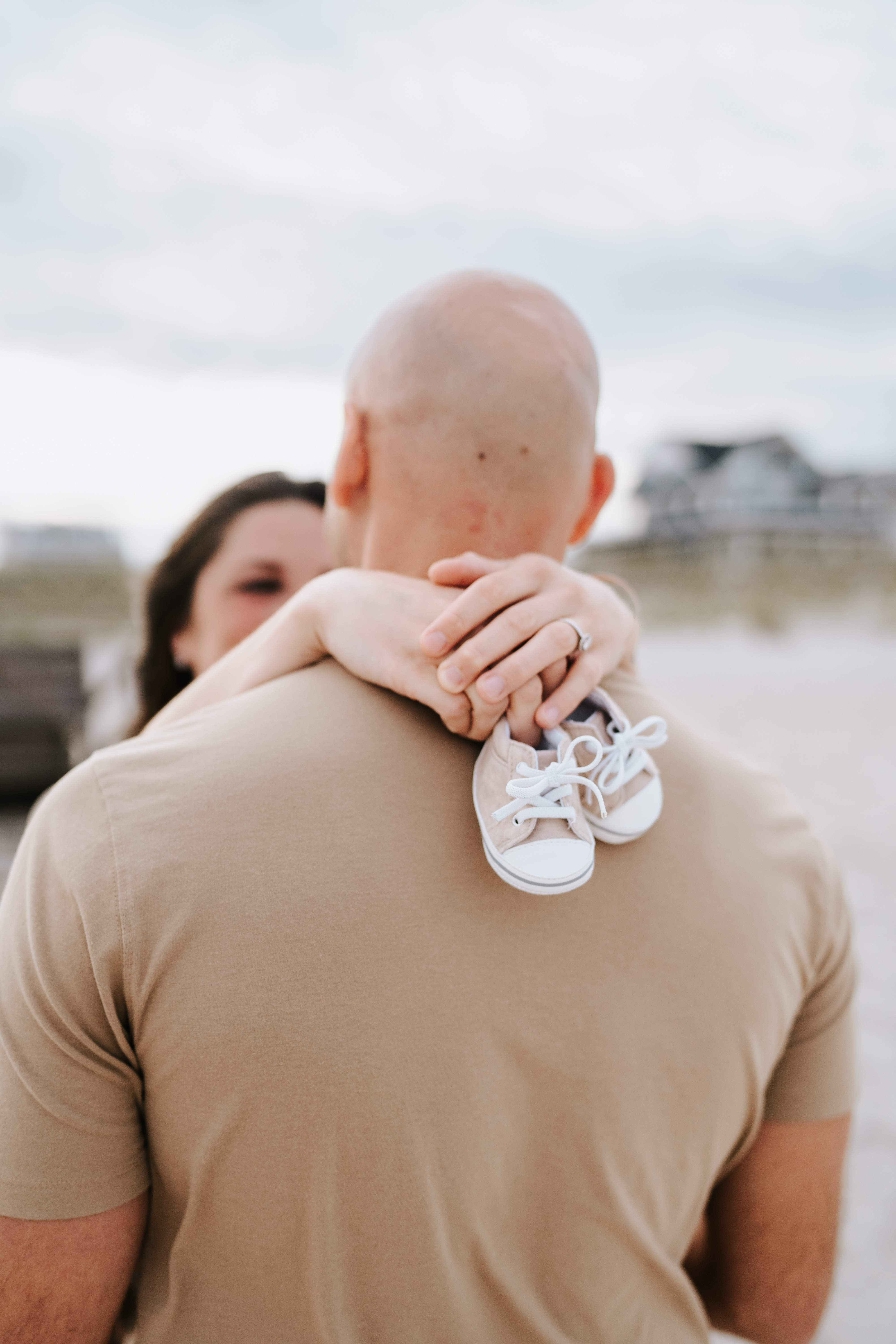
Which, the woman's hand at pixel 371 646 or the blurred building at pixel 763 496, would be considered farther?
the blurred building at pixel 763 496

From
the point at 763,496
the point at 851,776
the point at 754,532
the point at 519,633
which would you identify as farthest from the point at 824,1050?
the point at 763,496

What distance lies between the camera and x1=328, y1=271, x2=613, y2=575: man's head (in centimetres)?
114

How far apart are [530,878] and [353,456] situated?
0.69m

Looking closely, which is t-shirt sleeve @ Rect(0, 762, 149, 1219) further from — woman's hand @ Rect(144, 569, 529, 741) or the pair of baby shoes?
the pair of baby shoes

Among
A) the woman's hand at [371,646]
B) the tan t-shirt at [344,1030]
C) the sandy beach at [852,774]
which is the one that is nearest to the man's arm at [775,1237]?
the tan t-shirt at [344,1030]

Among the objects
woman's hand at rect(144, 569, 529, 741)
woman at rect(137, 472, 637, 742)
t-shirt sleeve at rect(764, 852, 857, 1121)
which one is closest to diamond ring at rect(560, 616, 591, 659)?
woman at rect(137, 472, 637, 742)

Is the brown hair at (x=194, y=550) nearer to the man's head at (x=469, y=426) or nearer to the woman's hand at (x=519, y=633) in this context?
the man's head at (x=469, y=426)

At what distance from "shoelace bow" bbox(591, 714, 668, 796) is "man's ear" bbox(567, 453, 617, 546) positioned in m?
0.40

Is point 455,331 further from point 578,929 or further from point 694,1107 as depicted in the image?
point 694,1107

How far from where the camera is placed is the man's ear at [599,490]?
1.38 meters

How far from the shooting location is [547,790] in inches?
36.7

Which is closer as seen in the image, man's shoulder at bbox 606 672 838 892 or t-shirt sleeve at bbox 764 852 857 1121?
man's shoulder at bbox 606 672 838 892

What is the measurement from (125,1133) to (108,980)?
22 centimetres

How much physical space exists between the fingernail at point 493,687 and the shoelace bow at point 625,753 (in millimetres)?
117
